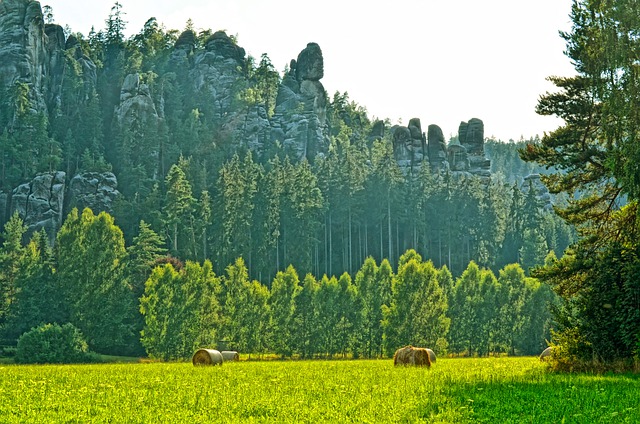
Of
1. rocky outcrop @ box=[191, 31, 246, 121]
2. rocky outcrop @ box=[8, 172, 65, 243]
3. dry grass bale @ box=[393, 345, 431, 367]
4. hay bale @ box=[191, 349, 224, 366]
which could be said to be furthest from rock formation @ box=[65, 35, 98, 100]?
dry grass bale @ box=[393, 345, 431, 367]

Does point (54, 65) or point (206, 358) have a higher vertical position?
point (54, 65)

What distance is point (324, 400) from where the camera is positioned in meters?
19.7

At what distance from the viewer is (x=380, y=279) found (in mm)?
91125

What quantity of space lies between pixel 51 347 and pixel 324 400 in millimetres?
53886

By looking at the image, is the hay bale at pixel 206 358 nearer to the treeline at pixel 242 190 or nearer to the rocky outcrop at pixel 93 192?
the treeline at pixel 242 190

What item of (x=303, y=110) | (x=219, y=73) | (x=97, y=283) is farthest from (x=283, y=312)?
(x=219, y=73)

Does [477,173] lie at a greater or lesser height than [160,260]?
greater

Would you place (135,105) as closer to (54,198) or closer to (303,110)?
(54,198)

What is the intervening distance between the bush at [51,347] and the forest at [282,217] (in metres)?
8.30

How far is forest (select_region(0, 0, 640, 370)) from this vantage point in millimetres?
34375

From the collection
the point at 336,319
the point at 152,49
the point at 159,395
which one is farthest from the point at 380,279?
the point at 152,49

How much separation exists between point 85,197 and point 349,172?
158 feet

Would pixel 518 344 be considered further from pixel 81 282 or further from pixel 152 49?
pixel 152 49

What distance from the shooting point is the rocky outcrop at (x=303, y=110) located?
16138 cm
